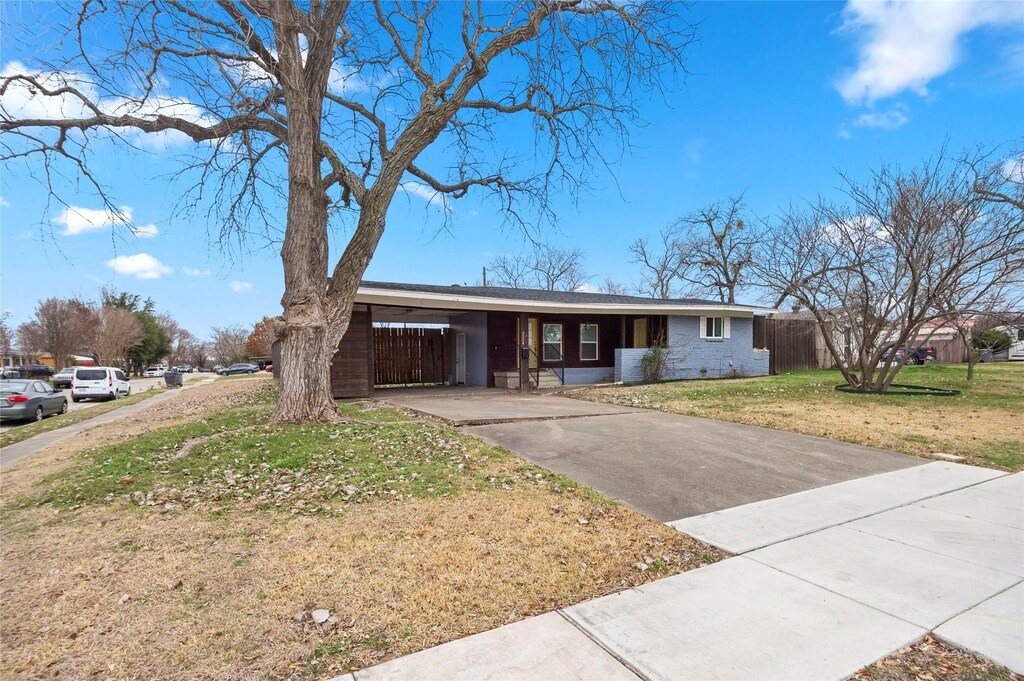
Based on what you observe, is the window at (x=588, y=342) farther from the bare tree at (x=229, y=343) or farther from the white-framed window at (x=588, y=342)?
the bare tree at (x=229, y=343)

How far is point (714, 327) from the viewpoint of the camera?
749 inches

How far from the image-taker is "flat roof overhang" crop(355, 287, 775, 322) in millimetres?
12414

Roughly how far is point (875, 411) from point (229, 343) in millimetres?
76389

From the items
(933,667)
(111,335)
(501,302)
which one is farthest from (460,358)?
(111,335)

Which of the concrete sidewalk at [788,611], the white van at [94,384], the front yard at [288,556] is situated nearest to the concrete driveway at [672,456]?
the front yard at [288,556]

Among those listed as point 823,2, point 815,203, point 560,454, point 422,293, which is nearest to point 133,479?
point 560,454

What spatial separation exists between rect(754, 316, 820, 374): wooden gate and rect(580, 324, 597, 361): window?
25.9 ft

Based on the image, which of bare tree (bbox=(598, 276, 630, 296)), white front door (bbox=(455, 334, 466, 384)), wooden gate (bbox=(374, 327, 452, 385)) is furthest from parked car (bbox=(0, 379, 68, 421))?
bare tree (bbox=(598, 276, 630, 296))

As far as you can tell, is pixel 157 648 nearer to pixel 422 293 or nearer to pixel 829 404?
pixel 422 293

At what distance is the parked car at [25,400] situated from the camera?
13633 millimetres

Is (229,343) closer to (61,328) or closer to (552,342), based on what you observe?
(61,328)

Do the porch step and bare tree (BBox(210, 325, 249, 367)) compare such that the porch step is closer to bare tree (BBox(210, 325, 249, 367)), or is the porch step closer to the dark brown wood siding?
the dark brown wood siding

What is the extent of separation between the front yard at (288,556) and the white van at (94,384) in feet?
65.3

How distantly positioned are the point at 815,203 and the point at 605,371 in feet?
27.7
